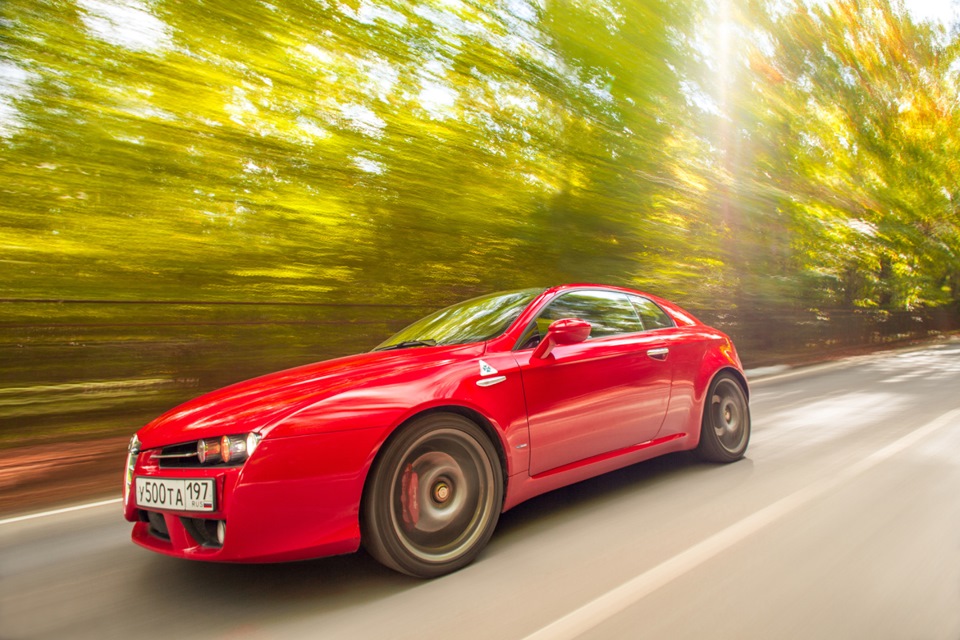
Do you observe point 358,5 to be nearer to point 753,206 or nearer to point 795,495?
point 795,495

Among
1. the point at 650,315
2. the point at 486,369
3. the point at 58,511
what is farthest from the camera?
the point at 650,315

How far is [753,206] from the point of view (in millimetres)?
14250

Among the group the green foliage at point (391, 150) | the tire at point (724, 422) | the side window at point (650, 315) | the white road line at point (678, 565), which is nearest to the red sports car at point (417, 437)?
the side window at point (650, 315)

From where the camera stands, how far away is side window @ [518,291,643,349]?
3.52 metres

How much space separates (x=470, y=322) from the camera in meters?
3.70

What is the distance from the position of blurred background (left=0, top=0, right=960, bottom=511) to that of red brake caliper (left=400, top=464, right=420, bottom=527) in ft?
11.7

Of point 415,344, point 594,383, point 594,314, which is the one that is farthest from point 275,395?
point 594,314

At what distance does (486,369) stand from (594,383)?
74 centimetres

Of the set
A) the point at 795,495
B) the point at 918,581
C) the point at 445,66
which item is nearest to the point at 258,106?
the point at 445,66

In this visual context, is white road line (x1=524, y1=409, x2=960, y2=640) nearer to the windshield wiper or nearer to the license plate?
the license plate

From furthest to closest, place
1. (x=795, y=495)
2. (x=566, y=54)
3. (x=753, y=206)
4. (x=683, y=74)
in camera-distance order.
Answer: (x=753, y=206) → (x=683, y=74) → (x=566, y=54) → (x=795, y=495)

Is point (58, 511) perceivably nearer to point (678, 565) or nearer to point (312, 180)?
point (678, 565)

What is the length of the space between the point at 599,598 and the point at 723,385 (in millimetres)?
2520

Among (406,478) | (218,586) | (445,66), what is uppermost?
(445,66)
